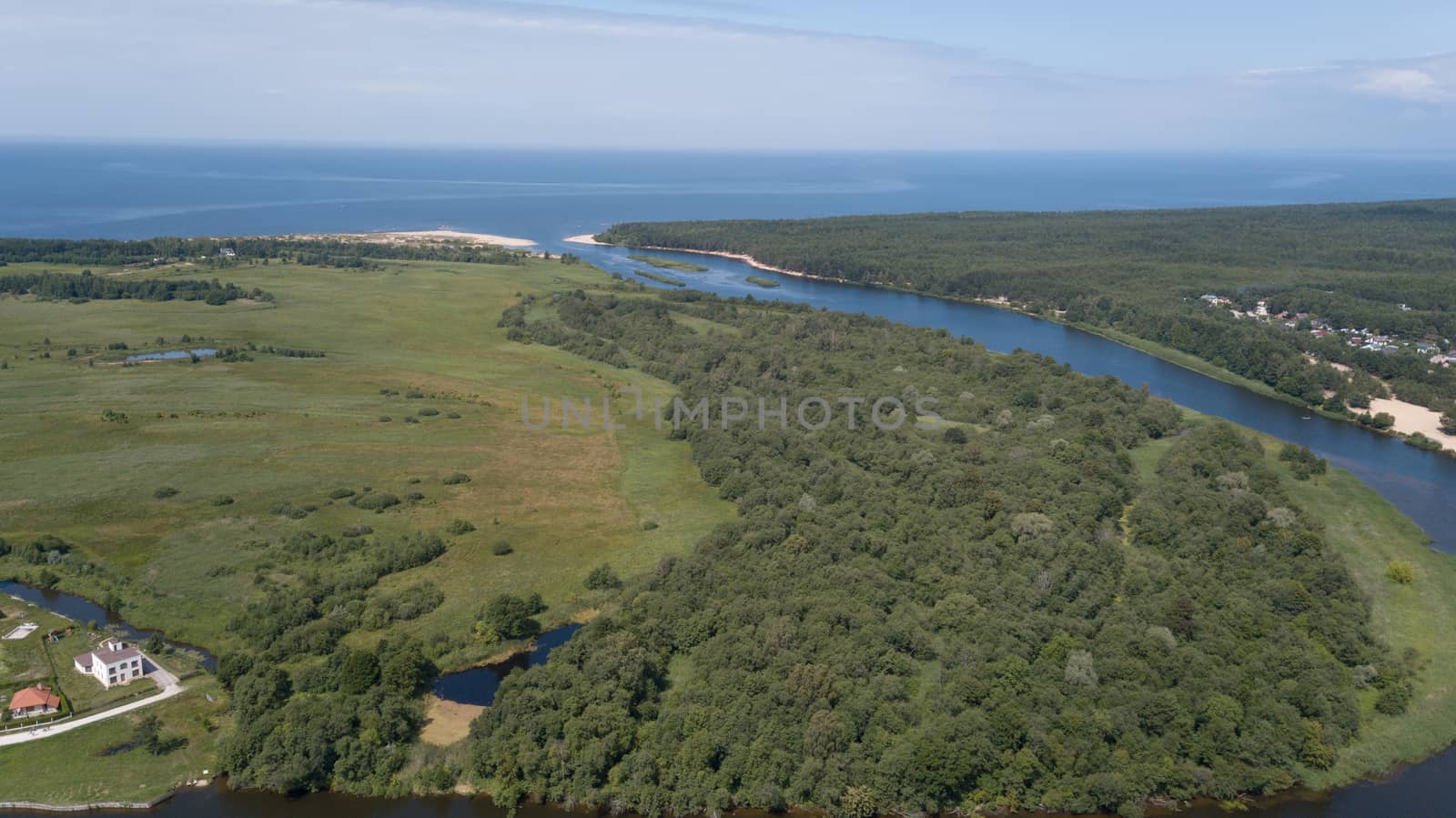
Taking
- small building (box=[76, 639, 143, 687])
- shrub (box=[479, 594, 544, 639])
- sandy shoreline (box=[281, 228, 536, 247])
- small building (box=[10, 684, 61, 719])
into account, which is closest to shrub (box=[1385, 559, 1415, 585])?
shrub (box=[479, 594, 544, 639])

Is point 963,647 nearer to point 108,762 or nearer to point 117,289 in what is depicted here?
point 108,762

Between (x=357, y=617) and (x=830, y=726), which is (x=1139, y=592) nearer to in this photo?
(x=830, y=726)

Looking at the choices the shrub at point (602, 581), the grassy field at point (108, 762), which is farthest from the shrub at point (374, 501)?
the grassy field at point (108, 762)

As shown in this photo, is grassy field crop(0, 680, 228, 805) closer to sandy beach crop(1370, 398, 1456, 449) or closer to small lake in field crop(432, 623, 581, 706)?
small lake in field crop(432, 623, 581, 706)

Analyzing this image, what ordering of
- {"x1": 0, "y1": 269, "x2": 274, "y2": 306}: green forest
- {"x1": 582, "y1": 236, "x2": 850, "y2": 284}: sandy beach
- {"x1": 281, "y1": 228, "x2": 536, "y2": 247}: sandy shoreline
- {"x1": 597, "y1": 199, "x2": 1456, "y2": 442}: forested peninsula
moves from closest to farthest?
{"x1": 597, "y1": 199, "x2": 1456, "y2": 442}: forested peninsula → {"x1": 0, "y1": 269, "x2": 274, "y2": 306}: green forest → {"x1": 582, "y1": 236, "x2": 850, "y2": 284}: sandy beach → {"x1": 281, "y1": 228, "x2": 536, "y2": 247}: sandy shoreline

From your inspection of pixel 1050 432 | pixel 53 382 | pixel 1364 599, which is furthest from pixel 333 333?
pixel 1364 599

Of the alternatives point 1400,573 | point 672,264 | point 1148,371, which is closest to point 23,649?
point 1400,573
